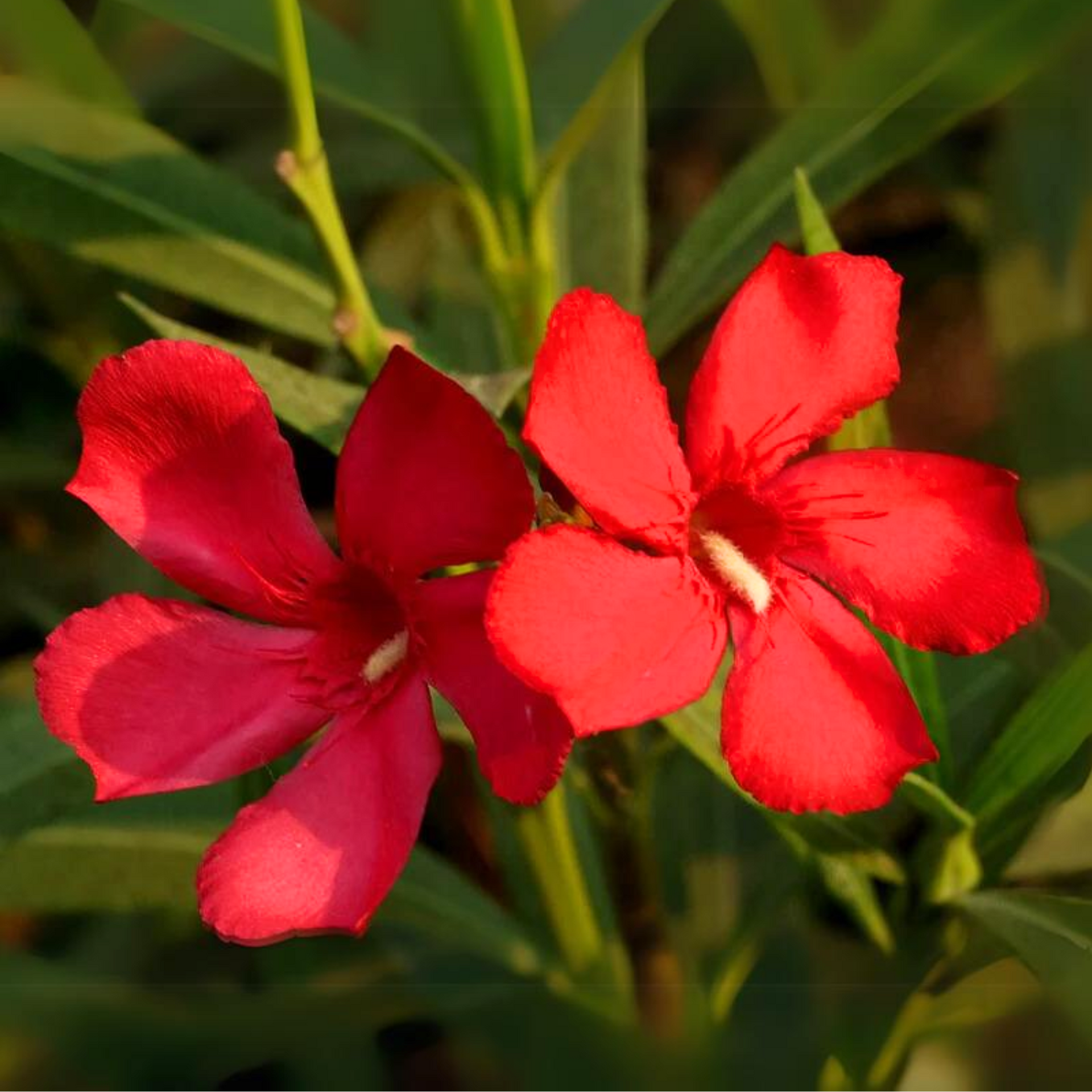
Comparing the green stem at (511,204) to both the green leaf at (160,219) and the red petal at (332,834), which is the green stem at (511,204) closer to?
the green leaf at (160,219)

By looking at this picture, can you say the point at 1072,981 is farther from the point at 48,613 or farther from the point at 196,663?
the point at 48,613

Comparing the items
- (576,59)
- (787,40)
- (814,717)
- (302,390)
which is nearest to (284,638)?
(302,390)

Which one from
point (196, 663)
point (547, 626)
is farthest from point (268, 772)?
point (547, 626)

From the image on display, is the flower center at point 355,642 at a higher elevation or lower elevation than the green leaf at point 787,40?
lower

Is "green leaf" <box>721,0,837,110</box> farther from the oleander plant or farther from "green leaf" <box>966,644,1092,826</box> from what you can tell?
"green leaf" <box>966,644,1092,826</box>

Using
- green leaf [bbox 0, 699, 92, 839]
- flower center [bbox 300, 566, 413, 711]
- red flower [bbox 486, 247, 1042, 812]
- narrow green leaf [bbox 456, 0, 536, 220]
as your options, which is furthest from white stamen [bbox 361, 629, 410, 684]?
narrow green leaf [bbox 456, 0, 536, 220]

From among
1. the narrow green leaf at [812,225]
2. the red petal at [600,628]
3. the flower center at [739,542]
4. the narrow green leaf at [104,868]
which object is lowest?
the narrow green leaf at [104,868]

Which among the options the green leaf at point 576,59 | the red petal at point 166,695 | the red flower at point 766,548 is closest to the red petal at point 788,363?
the red flower at point 766,548
